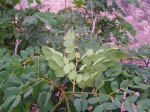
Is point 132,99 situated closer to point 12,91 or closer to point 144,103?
point 144,103

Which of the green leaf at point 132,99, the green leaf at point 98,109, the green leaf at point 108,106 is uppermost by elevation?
the green leaf at point 132,99

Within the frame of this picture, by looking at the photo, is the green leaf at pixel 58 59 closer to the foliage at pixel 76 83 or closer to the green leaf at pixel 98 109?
the foliage at pixel 76 83

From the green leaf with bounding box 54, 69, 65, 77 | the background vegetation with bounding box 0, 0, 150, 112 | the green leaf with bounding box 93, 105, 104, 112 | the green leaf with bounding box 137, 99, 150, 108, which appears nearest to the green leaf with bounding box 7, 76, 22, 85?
the background vegetation with bounding box 0, 0, 150, 112

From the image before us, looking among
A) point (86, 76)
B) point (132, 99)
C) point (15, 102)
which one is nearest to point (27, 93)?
point (15, 102)

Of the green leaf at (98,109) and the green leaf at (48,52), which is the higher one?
the green leaf at (48,52)

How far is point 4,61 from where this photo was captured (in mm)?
929

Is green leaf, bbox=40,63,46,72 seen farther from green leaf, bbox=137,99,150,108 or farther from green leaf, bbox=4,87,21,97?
green leaf, bbox=137,99,150,108

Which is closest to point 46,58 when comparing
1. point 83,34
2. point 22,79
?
point 22,79

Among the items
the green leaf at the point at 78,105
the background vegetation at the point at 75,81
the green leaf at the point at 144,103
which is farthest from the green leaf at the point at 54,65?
the green leaf at the point at 144,103

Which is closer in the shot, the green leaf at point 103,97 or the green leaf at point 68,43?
the green leaf at point 103,97

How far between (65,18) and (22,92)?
0.60 m

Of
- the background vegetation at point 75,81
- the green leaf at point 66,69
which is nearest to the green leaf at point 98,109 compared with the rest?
the background vegetation at point 75,81

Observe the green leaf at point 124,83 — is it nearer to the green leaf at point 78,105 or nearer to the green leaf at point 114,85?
the green leaf at point 114,85

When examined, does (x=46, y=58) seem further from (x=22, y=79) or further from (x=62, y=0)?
(x=62, y=0)
